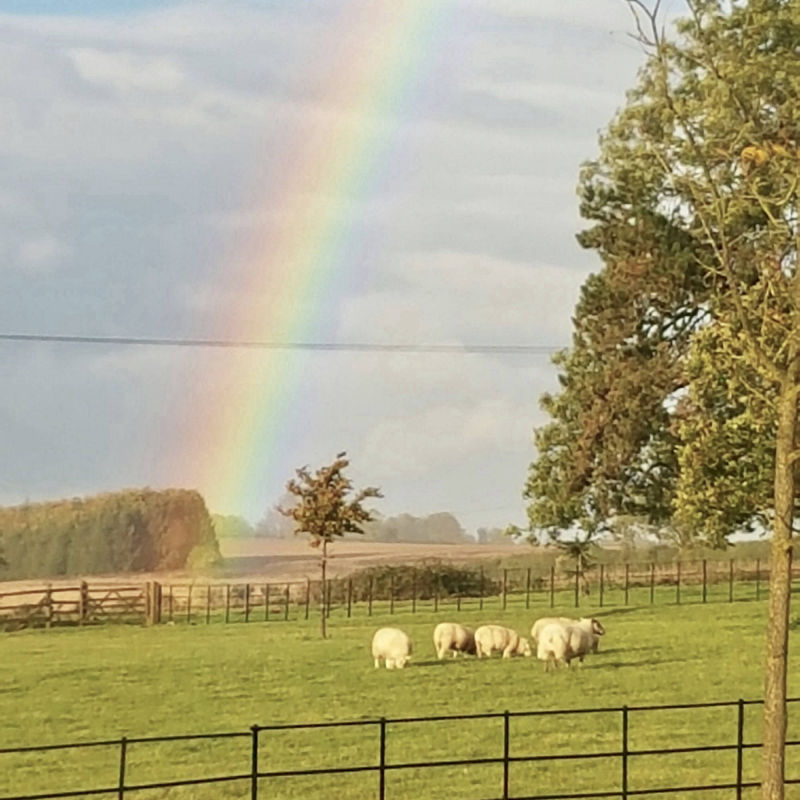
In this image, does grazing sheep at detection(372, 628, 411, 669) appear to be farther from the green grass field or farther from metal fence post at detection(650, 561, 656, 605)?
metal fence post at detection(650, 561, 656, 605)

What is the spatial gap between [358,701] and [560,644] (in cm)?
555

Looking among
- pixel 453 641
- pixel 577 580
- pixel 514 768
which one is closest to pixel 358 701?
pixel 453 641

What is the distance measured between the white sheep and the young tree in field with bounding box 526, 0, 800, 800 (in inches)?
169

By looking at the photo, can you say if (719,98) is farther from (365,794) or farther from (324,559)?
(324,559)

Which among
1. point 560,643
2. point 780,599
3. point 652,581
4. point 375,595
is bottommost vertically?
point 375,595

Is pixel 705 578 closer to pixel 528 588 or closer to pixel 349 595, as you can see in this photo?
pixel 528 588

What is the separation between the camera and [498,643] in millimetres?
34094

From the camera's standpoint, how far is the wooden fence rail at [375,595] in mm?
46250

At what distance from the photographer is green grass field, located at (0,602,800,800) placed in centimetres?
2041

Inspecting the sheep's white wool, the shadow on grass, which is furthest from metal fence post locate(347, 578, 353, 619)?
the sheep's white wool

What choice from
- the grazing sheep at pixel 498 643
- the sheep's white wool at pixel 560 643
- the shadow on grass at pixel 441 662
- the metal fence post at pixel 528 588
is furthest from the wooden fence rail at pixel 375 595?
the sheep's white wool at pixel 560 643

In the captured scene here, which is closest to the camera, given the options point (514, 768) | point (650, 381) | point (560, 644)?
point (514, 768)

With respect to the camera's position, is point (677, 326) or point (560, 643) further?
point (677, 326)

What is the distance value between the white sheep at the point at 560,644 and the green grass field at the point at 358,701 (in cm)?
50
